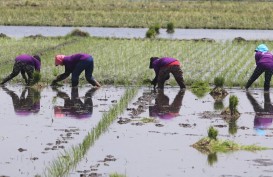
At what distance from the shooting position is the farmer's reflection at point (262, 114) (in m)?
13.0

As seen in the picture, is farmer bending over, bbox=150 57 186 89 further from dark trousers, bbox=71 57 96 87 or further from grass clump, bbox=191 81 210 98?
dark trousers, bbox=71 57 96 87

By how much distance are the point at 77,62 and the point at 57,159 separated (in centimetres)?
634

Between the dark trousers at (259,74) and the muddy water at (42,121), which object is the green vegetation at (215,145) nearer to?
the muddy water at (42,121)

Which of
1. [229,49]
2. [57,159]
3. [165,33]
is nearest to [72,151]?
[57,159]

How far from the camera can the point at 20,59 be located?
16.8 meters

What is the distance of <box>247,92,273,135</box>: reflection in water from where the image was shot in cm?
1298

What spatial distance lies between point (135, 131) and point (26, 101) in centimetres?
339

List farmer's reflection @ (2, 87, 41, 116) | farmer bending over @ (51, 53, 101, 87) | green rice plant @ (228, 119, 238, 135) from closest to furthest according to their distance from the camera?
green rice plant @ (228, 119, 238, 135), farmer's reflection @ (2, 87, 41, 116), farmer bending over @ (51, 53, 101, 87)

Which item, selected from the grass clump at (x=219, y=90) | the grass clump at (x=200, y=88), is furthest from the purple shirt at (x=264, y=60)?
the grass clump at (x=200, y=88)

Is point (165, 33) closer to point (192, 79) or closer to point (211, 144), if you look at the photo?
point (192, 79)

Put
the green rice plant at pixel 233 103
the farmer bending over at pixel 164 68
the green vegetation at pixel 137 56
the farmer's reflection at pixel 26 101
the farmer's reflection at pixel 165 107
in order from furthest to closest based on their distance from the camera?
the green vegetation at pixel 137 56, the farmer bending over at pixel 164 68, the farmer's reflection at pixel 26 101, the farmer's reflection at pixel 165 107, the green rice plant at pixel 233 103

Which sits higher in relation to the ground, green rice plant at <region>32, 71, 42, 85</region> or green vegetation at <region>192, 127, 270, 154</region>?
green rice plant at <region>32, 71, 42, 85</region>

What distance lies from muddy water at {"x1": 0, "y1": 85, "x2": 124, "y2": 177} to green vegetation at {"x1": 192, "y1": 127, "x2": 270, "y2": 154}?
5.89 ft

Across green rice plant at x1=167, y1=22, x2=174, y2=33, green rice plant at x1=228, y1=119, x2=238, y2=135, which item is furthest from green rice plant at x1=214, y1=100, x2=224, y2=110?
green rice plant at x1=167, y1=22, x2=174, y2=33
